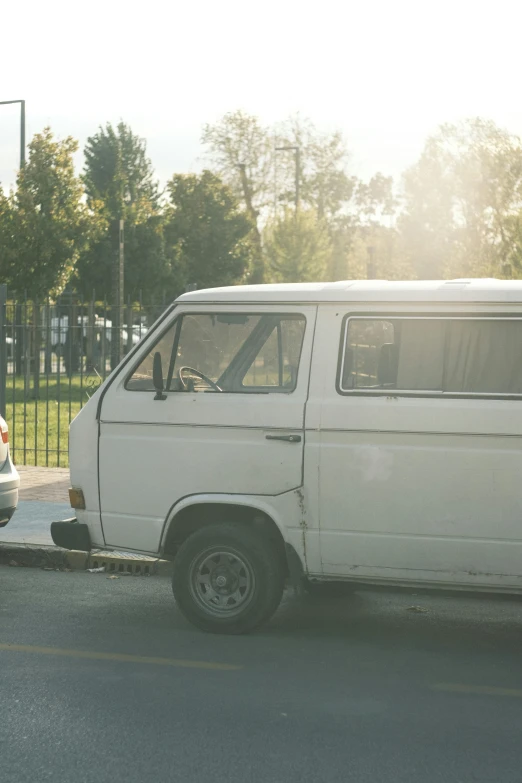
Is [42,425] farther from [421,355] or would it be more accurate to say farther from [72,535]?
[421,355]

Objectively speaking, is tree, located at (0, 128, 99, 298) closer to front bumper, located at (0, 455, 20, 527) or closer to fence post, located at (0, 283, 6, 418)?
fence post, located at (0, 283, 6, 418)

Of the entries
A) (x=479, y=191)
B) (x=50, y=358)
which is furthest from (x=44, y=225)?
(x=479, y=191)

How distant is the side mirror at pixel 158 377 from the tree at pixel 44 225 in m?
18.3

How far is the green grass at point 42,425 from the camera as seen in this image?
1412 cm

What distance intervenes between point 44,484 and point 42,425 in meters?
7.27

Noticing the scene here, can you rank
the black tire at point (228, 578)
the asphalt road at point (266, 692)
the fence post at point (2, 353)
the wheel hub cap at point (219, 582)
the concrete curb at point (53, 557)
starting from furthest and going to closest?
the fence post at point (2, 353) → the concrete curb at point (53, 557) → the wheel hub cap at point (219, 582) → the black tire at point (228, 578) → the asphalt road at point (266, 692)

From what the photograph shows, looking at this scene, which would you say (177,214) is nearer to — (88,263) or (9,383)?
(88,263)

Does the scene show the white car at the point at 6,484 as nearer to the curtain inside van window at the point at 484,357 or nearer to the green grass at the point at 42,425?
the green grass at the point at 42,425

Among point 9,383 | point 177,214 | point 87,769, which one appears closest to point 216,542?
point 87,769

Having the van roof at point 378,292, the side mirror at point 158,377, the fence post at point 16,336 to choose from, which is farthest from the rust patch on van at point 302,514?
the fence post at point 16,336

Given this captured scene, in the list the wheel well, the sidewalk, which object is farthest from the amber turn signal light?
the sidewalk

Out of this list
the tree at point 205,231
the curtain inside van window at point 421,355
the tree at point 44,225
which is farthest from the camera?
the tree at point 205,231

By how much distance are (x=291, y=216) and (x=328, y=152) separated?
20.5 metres

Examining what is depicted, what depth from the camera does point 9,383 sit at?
27328 millimetres
